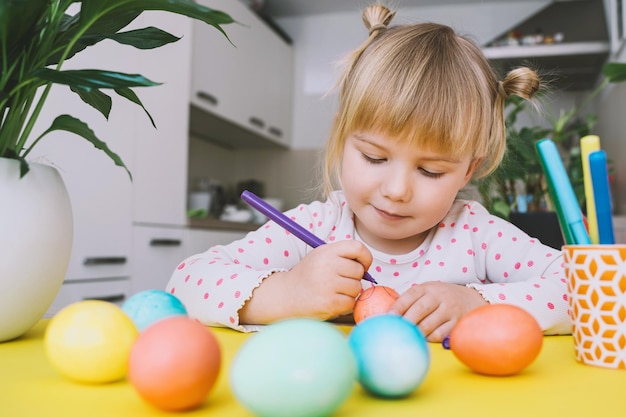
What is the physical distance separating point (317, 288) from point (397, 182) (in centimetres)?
23

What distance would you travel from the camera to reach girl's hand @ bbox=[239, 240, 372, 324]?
652mm

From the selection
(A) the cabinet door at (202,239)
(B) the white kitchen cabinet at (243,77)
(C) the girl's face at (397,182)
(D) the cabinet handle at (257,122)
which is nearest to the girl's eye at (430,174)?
(C) the girl's face at (397,182)

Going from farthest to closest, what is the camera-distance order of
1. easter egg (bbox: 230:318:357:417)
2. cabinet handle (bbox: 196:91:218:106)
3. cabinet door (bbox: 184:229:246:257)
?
cabinet handle (bbox: 196:91:218:106), cabinet door (bbox: 184:229:246:257), easter egg (bbox: 230:318:357:417)

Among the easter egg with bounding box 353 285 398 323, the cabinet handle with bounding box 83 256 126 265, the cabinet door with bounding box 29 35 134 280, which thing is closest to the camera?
the easter egg with bounding box 353 285 398 323

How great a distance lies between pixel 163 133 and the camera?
2414mm

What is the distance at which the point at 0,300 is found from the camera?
0.54m

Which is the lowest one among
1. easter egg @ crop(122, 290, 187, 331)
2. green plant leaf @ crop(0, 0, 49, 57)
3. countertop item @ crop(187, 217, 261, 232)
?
countertop item @ crop(187, 217, 261, 232)

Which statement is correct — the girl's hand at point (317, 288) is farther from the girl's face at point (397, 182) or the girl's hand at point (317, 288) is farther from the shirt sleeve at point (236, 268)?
the girl's face at point (397, 182)

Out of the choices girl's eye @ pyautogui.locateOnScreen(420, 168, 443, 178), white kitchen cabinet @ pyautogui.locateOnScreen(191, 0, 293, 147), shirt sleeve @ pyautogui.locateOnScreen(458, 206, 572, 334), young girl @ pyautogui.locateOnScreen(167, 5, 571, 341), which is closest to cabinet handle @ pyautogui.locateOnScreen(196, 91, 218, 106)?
white kitchen cabinet @ pyautogui.locateOnScreen(191, 0, 293, 147)

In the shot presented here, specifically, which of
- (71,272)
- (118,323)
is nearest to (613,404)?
(118,323)

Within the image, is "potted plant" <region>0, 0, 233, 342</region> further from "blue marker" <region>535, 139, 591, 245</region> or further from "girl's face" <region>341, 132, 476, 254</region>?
"girl's face" <region>341, 132, 476, 254</region>

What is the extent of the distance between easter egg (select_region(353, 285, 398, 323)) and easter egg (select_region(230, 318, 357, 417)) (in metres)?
0.31

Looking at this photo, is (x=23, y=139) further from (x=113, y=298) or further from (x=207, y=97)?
(x=207, y=97)

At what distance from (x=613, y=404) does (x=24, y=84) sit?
0.53 m
